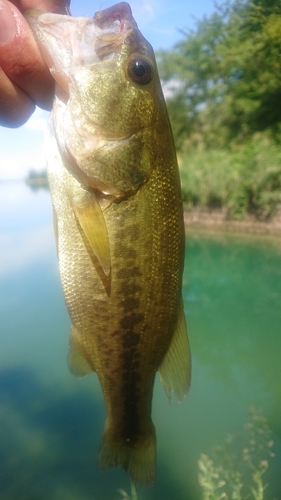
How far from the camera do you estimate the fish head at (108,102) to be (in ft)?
4.07

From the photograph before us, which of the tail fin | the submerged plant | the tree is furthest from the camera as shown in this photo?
the tree

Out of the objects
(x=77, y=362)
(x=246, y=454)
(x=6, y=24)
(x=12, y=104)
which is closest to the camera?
(x=6, y=24)

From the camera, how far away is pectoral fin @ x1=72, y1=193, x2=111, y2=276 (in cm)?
122

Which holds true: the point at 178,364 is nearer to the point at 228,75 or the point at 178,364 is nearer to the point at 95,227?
the point at 95,227

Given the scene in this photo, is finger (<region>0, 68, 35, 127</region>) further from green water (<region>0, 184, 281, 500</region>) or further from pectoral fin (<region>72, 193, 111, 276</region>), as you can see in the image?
green water (<region>0, 184, 281, 500</region>)

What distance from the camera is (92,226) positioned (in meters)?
1.22

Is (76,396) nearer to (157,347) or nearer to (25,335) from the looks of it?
(25,335)

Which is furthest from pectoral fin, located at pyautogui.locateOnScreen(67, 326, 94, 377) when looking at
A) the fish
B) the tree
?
the tree

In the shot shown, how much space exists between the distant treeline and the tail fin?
50.5 ft

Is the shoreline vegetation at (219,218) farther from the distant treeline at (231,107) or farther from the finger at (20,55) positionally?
the finger at (20,55)

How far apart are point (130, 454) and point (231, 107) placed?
1014 inches

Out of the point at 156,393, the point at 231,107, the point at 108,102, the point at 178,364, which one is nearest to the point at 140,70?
the point at 108,102

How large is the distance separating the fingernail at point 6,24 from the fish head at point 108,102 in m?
0.14

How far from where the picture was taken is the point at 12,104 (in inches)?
46.8
